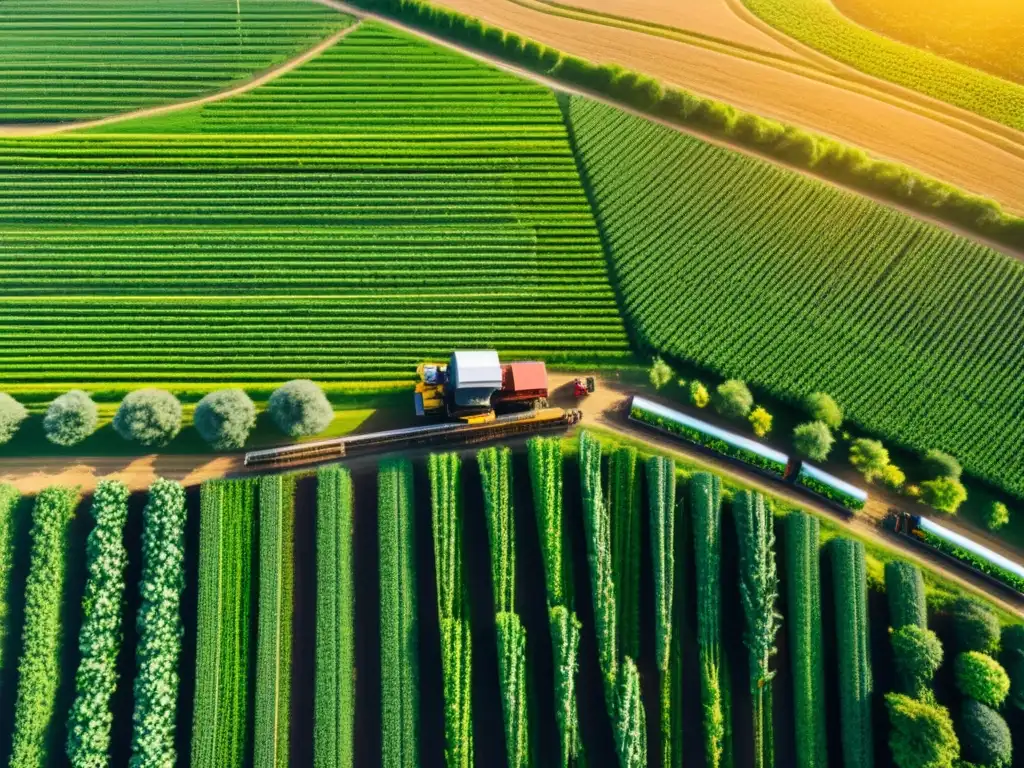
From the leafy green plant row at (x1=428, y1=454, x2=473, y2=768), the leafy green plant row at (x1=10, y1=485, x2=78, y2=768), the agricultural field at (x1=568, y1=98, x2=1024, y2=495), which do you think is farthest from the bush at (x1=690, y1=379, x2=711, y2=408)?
the leafy green plant row at (x1=10, y1=485, x2=78, y2=768)

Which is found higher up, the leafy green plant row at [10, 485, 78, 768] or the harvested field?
the harvested field

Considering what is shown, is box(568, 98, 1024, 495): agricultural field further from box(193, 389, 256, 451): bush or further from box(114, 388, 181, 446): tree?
box(114, 388, 181, 446): tree

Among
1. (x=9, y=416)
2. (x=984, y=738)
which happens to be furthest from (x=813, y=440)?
(x=9, y=416)

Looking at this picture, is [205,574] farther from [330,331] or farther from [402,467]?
[330,331]

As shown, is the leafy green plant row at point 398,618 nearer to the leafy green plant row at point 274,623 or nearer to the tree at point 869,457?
the leafy green plant row at point 274,623

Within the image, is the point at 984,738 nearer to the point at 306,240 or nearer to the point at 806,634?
the point at 806,634
